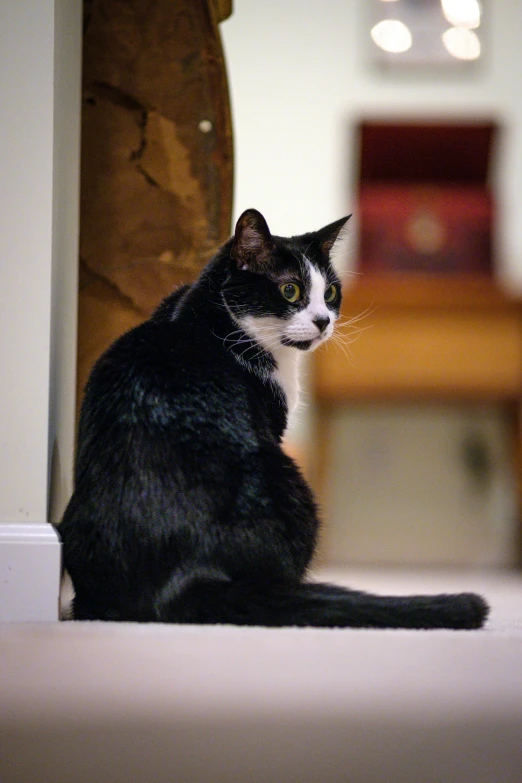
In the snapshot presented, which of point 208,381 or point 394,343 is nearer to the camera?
point 208,381

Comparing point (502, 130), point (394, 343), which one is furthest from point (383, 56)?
point (394, 343)

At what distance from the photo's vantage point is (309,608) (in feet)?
2.79

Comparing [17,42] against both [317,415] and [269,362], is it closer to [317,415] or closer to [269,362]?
[269,362]

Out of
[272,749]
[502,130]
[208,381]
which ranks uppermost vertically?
[502,130]

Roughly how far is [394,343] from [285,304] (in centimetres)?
147

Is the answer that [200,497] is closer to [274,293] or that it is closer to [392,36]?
[274,293]

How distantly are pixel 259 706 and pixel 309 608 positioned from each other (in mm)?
116

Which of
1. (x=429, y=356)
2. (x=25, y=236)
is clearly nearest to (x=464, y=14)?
(x=429, y=356)

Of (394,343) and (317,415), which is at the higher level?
(394,343)

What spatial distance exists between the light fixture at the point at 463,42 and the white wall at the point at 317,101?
0.06m

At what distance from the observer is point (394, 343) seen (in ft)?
7.89

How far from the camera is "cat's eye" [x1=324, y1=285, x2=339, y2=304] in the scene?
1045 millimetres

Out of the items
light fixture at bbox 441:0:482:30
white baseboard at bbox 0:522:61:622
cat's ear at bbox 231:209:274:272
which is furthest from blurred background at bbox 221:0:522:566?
white baseboard at bbox 0:522:61:622

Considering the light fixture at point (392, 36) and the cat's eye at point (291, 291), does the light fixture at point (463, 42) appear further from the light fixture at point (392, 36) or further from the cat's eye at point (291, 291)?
the cat's eye at point (291, 291)
